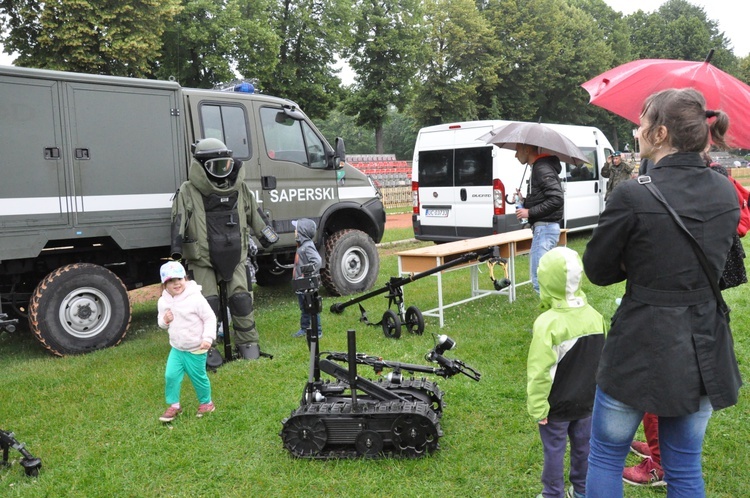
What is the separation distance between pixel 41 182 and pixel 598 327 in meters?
5.35

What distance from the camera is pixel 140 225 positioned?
6703 millimetres

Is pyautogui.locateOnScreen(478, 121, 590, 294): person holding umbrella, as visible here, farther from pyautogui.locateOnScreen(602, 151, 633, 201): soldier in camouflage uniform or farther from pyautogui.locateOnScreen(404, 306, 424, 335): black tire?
pyautogui.locateOnScreen(602, 151, 633, 201): soldier in camouflage uniform

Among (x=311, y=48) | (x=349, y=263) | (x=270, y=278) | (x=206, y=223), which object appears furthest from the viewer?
(x=311, y=48)

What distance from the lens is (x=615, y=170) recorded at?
13.5 meters

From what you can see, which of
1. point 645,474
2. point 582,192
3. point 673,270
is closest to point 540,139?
point 645,474

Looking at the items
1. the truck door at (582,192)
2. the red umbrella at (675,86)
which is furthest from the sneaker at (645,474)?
the truck door at (582,192)

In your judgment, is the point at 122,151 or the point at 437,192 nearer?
the point at 122,151

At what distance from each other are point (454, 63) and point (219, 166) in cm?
3891

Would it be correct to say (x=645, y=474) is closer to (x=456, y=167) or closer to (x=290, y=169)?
(x=290, y=169)

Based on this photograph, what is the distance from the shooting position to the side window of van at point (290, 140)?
7945 mm

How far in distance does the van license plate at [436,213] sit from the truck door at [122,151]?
6100 millimetres

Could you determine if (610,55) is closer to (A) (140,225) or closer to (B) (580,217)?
(B) (580,217)

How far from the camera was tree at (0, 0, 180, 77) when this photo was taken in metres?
20.4

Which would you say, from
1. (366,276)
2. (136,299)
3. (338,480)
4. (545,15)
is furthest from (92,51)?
(545,15)
